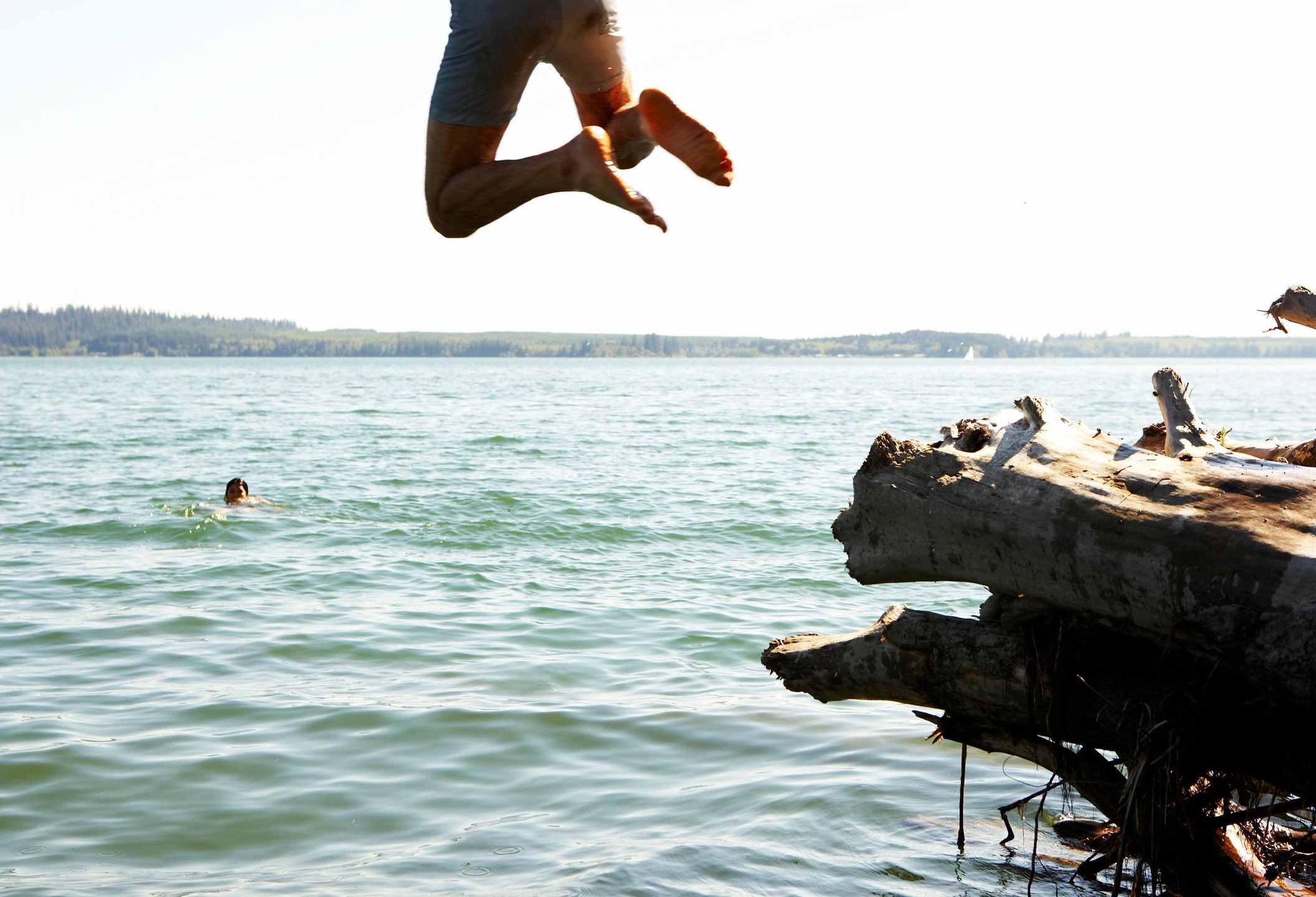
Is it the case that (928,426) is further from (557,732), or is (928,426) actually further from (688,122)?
(688,122)

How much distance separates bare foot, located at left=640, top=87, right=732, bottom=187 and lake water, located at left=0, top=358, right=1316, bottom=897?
383 centimetres

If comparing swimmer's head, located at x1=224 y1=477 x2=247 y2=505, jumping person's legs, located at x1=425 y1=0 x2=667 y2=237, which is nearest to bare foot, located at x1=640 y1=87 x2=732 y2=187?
jumping person's legs, located at x1=425 y1=0 x2=667 y2=237

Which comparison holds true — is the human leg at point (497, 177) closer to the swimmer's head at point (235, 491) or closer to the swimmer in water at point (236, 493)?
the swimmer in water at point (236, 493)

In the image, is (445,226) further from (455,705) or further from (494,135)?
(455,705)

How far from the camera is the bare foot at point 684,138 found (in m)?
4.28

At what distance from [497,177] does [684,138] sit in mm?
705

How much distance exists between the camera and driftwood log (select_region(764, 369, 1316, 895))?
3.92 meters

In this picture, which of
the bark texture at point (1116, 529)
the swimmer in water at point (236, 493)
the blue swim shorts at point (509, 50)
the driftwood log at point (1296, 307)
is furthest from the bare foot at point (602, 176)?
the swimmer in water at point (236, 493)

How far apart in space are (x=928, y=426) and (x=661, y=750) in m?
35.6

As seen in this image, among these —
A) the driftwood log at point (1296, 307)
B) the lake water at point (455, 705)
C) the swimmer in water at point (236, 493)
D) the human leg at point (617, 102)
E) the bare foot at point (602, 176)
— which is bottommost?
the lake water at point (455, 705)

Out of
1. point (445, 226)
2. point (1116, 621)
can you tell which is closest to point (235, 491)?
point (445, 226)

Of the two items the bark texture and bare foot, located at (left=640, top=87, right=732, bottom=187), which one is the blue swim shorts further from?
the bark texture

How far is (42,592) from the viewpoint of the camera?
→ 13.8 meters

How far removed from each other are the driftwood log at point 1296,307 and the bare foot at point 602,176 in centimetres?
337
